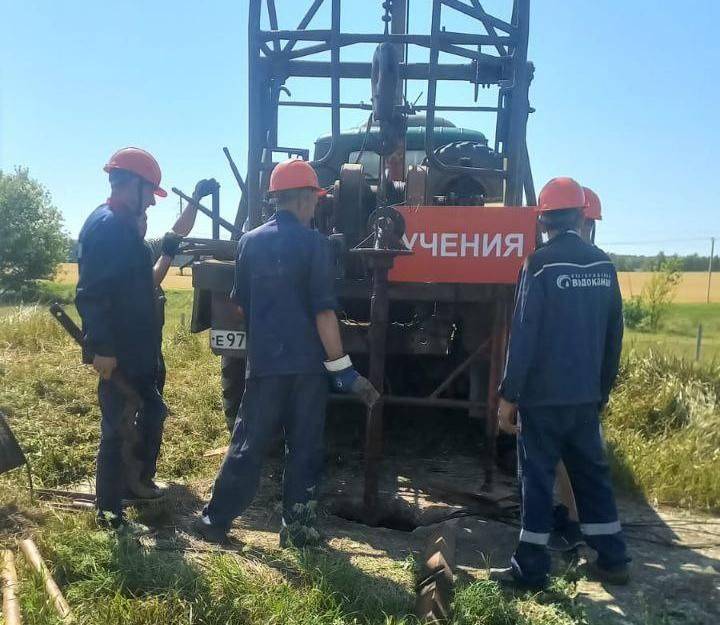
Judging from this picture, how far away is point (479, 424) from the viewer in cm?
586

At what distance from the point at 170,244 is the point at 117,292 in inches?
30.7

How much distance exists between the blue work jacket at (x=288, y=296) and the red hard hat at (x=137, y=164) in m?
0.67

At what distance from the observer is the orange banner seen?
3852mm

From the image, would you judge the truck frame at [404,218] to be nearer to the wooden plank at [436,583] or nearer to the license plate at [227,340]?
the license plate at [227,340]

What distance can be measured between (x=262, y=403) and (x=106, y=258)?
40.7 inches

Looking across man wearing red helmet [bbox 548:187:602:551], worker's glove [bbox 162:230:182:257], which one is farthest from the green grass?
worker's glove [bbox 162:230:182:257]

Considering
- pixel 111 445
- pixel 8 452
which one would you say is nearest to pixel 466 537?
pixel 111 445

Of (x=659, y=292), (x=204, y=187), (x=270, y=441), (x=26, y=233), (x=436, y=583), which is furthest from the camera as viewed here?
(x=26, y=233)

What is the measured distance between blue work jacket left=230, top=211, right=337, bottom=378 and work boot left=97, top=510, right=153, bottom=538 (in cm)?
93

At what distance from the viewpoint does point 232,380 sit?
4652 millimetres

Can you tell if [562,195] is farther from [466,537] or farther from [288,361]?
[466,537]

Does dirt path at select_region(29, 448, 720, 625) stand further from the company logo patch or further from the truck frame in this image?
the company logo patch

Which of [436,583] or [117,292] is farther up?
[117,292]

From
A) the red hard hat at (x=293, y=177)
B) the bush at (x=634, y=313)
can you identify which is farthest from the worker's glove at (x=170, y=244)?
the bush at (x=634, y=313)
